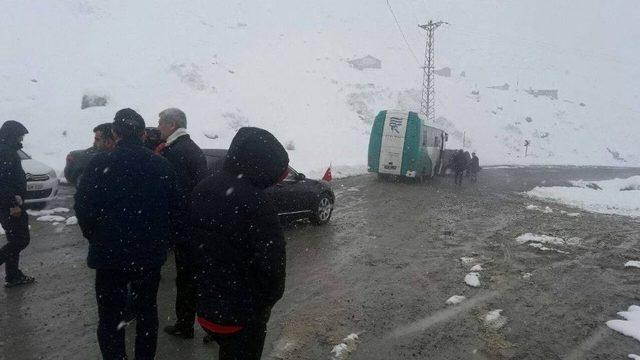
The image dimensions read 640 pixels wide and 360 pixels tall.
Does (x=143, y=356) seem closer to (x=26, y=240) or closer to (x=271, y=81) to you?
(x=26, y=240)

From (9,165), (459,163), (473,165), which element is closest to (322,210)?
(9,165)

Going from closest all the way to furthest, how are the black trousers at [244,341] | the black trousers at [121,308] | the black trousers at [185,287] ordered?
the black trousers at [244,341]
the black trousers at [121,308]
the black trousers at [185,287]

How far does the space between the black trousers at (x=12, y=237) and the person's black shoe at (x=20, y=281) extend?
51mm

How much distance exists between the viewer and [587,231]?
37.0 ft

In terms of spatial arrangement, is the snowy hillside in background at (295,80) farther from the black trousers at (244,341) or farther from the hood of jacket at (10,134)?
the black trousers at (244,341)

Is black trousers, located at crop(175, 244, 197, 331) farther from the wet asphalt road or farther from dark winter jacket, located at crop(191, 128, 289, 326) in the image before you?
dark winter jacket, located at crop(191, 128, 289, 326)

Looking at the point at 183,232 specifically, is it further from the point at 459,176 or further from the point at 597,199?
the point at 459,176

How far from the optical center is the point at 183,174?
435cm

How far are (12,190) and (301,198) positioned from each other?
17.5ft

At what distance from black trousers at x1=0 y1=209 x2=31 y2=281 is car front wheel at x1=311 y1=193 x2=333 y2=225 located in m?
5.59

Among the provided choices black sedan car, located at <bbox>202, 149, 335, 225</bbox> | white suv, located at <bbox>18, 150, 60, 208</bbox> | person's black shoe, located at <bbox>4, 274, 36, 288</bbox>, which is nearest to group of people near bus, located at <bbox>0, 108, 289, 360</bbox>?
person's black shoe, located at <bbox>4, 274, 36, 288</bbox>

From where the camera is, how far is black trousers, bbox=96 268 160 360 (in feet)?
10.9

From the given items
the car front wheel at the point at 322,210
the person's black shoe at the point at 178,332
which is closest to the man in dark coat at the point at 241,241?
the person's black shoe at the point at 178,332

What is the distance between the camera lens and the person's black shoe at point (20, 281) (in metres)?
5.81
